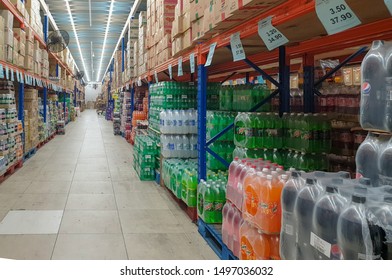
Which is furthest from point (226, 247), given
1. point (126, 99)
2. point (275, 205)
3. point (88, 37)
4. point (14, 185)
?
point (88, 37)

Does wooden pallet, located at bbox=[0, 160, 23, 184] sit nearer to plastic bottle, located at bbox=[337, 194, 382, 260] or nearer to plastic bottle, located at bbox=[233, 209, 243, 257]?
plastic bottle, located at bbox=[233, 209, 243, 257]

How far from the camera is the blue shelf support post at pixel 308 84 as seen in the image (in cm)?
435

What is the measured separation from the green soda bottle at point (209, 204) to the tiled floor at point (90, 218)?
0.85ft

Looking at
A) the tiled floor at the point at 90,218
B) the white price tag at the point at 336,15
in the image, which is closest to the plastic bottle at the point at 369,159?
the white price tag at the point at 336,15

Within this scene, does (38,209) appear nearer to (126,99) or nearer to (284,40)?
(284,40)

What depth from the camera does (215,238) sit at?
4.05 meters

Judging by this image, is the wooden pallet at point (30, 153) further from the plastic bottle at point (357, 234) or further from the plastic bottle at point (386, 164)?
the plastic bottle at point (357, 234)

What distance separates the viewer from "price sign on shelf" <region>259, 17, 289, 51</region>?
283cm

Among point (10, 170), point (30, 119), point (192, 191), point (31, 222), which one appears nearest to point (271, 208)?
point (192, 191)

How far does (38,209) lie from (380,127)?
15.3ft

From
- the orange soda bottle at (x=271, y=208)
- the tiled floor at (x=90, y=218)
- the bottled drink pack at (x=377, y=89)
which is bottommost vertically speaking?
the tiled floor at (x=90, y=218)

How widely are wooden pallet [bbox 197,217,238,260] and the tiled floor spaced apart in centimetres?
7

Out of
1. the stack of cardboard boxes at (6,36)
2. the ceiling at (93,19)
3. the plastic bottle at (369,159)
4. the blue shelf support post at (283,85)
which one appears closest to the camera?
the plastic bottle at (369,159)
